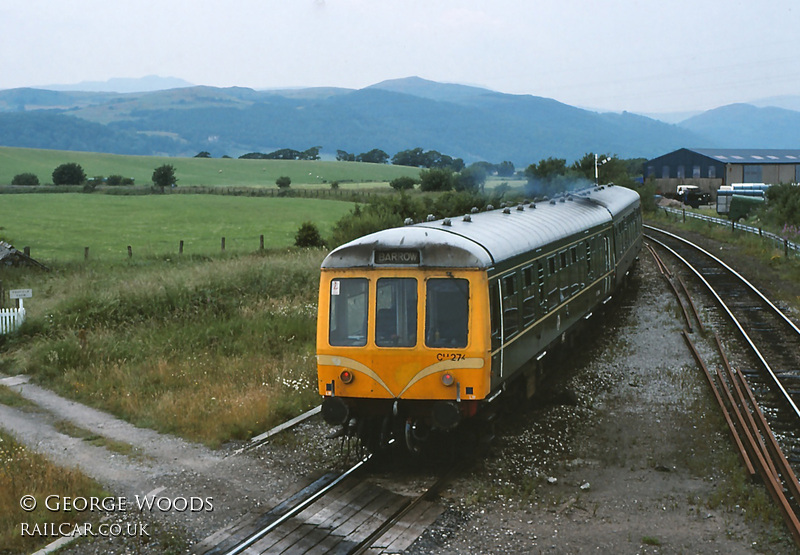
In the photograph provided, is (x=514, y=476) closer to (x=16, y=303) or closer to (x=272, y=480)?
(x=272, y=480)

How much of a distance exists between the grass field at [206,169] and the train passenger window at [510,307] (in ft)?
356

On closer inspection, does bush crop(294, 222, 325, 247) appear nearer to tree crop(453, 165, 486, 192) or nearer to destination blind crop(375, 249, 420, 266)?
tree crop(453, 165, 486, 192)

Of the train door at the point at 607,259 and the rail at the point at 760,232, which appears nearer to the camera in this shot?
the train door at the point at 607,259

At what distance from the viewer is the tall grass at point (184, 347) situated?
13273 mm

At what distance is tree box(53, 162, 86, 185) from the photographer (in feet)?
338

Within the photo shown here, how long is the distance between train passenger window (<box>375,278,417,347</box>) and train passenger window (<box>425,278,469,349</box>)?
0.19 metres

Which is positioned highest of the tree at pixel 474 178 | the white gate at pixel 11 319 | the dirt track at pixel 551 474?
the tree at pixel 474 178

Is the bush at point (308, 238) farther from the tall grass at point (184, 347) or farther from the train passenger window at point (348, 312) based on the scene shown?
the train passenger window at point (348, 312)

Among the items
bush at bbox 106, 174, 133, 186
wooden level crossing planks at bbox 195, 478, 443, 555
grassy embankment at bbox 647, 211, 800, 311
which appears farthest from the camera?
bush at bbox 106, 174, 133, 186

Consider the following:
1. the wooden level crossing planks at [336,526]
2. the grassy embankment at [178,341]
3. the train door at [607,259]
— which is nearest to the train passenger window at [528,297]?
the wooden level crossing planks at [336,526]

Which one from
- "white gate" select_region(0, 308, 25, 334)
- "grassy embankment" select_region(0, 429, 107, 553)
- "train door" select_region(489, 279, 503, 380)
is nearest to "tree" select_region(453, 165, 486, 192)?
"white gate" select_region(0, 308, 25, 334)

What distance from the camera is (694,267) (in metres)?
31.3

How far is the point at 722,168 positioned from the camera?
292ft

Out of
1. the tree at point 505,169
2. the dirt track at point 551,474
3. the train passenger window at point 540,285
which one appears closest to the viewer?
the dirt track at point 551,474
